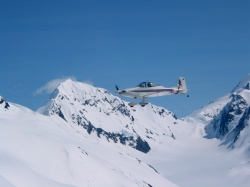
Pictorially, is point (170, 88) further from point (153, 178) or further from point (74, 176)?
point (153, 178)

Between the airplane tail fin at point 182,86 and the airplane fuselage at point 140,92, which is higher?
the airplane tail fin at point 182,86

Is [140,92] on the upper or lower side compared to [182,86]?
lower

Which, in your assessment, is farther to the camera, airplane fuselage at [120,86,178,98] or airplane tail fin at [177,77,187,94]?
airplane tail fin at [177,77,187,94]

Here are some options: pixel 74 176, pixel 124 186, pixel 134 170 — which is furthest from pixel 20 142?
pixel 134 170

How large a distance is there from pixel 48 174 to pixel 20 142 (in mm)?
23320

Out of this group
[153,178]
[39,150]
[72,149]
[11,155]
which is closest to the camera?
[11,155]

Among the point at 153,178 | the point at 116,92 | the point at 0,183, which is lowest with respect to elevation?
the point at 0,183

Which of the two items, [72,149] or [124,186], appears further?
[72,149]

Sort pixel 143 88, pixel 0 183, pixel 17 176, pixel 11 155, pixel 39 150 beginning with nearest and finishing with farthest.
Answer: pixel 0 183 → pixel 143 88 → pixel 17 176 → pixel 11 155 → pixel 39 150

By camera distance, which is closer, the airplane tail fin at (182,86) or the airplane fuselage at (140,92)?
the airplane fuselage at (140,92)

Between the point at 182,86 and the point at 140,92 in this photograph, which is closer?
the point at 140,92

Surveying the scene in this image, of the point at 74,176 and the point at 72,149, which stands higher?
the point at 72,149

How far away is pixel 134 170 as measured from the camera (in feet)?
655

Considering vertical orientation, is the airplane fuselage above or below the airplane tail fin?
below
